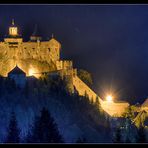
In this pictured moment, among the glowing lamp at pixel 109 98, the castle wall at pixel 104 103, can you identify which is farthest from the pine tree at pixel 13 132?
the glowing lamp at pixel 109 98

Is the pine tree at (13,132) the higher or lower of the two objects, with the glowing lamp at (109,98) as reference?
lower

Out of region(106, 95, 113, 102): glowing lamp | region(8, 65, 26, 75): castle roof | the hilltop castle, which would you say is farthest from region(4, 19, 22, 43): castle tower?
region(106, 95, 113, 102): glowing lamp

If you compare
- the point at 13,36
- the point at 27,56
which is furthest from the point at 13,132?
the point at 27,56

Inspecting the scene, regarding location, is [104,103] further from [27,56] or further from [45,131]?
[45,131]

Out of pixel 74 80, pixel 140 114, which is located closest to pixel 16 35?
pixel 74 80

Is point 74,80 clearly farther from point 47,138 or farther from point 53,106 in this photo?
point 47,138

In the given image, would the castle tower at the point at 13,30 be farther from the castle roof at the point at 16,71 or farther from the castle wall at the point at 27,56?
the castle roof at the point at 16,71
